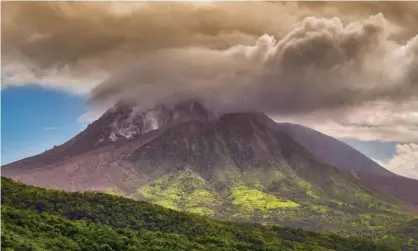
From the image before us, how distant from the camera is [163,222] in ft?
267

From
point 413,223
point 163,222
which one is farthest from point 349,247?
point 413,223

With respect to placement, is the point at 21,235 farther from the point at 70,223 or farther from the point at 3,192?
the point at 3,192

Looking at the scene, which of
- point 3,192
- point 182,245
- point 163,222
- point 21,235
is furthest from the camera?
point 163,222

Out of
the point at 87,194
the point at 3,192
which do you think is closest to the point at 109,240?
the point at 3,192

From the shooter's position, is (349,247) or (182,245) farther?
(349,247)

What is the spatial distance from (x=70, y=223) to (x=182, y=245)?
47.4 ft

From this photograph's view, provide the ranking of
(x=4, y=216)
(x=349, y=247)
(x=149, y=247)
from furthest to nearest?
(x=349, y=247) < (x=149, y=247) < (x=4, y=216)

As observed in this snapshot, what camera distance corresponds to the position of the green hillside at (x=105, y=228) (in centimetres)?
4984

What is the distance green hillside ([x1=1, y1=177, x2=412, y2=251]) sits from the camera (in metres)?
49.8

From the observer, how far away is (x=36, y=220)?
177ft

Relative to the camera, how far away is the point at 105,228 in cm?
5991

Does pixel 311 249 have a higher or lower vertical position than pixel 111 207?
lower

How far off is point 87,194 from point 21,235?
3943 centimetres

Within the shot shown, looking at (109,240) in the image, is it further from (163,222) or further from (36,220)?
(163,222)
